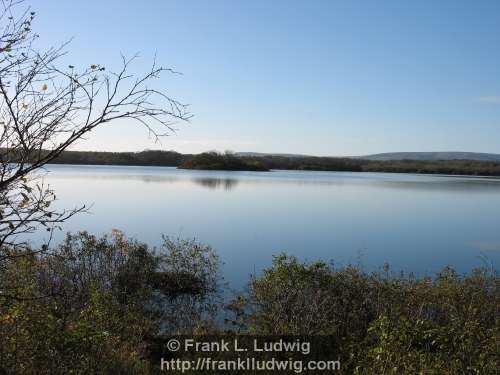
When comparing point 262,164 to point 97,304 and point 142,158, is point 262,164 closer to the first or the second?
point 142,158

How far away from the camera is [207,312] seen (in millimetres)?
8906

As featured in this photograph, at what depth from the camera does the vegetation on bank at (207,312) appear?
455 cm

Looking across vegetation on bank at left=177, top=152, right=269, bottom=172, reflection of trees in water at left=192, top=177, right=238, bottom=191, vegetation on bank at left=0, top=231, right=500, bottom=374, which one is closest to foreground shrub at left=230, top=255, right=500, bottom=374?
vegetation on bank at left=0, top=231, right=500, bottom=374

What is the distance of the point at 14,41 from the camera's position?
3.08 meters

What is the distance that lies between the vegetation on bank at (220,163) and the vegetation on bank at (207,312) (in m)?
63.4

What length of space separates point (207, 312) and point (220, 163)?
66786mm

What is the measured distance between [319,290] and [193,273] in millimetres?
4323

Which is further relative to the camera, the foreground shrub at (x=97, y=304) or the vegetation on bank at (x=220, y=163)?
the vegetation on bank at (x=220, y=163)

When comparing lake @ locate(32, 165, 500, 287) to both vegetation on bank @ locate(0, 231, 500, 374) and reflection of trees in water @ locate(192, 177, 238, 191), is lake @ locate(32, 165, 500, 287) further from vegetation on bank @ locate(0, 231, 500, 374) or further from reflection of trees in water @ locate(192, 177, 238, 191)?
reflection of trees in water @ locate(192, 177, 238, 191)

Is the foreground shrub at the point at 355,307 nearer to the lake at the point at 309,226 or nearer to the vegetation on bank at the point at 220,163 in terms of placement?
the lake at the point at 309,226

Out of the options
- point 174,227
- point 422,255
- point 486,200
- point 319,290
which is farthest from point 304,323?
point 486,200

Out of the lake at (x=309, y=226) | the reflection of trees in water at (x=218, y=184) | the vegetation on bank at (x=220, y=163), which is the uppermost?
the vegetation on bank at (x=220, y=163)

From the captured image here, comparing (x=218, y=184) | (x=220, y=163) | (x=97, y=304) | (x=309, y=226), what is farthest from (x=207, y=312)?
(x=220, y=163)

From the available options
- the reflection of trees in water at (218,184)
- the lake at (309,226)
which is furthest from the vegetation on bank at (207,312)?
the reflection of trees in water at (218,184)
